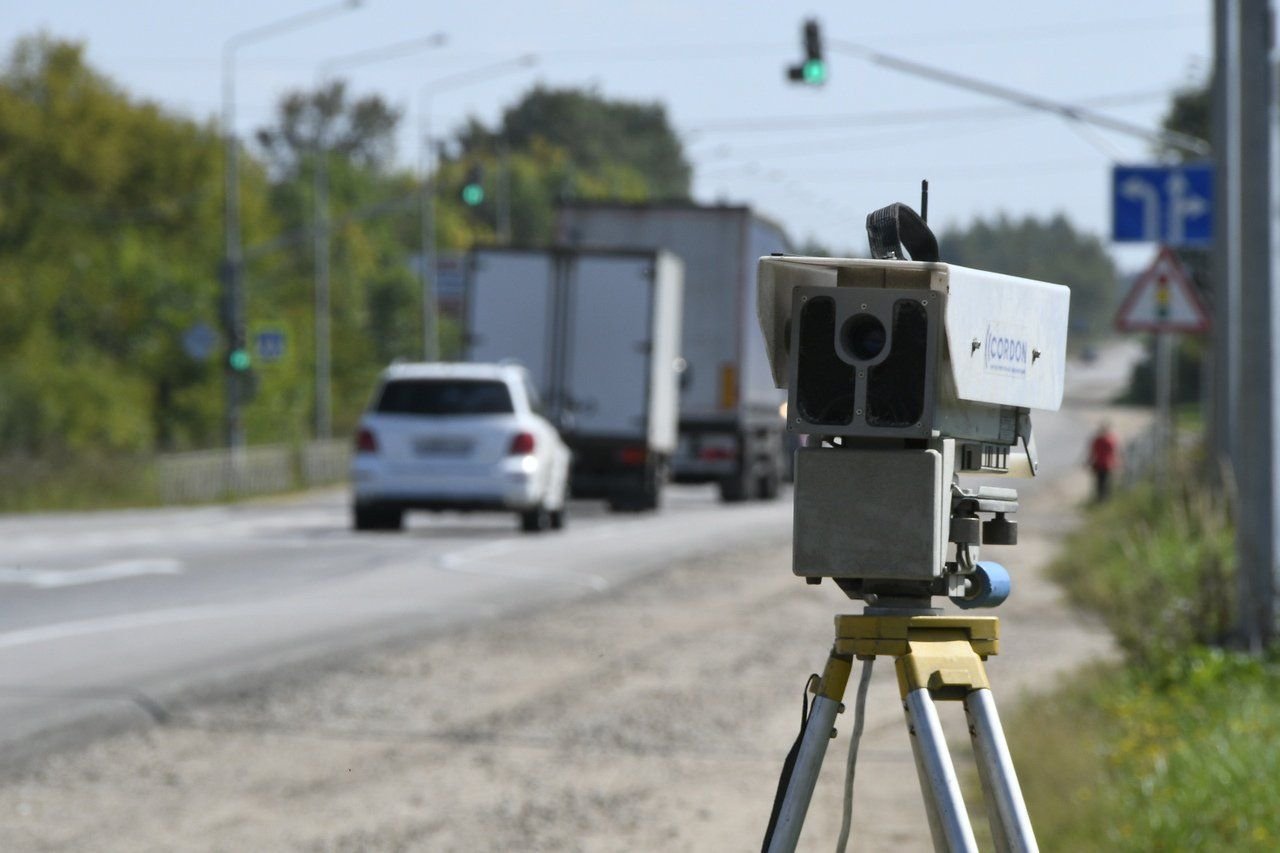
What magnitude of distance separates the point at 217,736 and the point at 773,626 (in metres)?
6.38

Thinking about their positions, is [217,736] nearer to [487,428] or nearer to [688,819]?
[688,819]

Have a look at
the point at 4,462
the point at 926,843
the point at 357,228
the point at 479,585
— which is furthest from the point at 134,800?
the point at 357,228

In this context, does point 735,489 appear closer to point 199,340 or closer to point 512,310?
point 512,310

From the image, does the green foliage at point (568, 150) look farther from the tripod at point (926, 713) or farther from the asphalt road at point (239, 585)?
the tripod at point (926, 713)

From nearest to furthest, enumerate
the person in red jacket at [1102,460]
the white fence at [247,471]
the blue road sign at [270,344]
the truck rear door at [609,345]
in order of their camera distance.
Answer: the truck rear door at [609,345], the person in red jacket at [1102,460], the white fence at [247,471], the blue road sign at [270,344]

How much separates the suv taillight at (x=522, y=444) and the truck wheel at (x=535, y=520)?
4.26 feet

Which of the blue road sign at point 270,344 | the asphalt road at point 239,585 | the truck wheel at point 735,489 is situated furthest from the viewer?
the blue road sign at point 270,344

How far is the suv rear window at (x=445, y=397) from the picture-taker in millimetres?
24453

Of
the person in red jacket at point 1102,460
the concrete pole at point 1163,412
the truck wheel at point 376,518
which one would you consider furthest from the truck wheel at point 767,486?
the concrete pole at point 1163,412

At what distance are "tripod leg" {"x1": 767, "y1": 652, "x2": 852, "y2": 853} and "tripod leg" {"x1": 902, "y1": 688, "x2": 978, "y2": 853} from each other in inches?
4.5

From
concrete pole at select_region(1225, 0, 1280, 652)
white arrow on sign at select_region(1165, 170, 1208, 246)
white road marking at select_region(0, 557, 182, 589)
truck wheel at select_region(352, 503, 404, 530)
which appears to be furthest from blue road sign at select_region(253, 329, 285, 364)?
concrete pole at select_region(1225, 0, 1280, 652)

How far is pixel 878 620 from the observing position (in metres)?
3.21

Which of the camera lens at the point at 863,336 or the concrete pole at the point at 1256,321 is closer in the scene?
the camera lens at the point at 863,336

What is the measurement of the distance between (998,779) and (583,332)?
87.2ft
